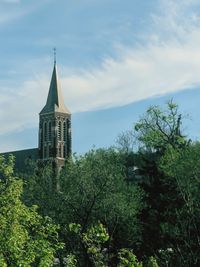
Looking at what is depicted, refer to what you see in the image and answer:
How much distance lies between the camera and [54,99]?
116 m

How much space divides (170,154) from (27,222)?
A: 15677 millimetres

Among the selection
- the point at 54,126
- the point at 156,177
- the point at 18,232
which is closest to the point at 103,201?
the point at 156,177

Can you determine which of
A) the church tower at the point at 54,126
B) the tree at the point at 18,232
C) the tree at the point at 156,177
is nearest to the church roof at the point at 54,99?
the church tower at the point at 54,126

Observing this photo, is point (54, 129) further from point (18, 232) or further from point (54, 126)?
point (18, 232)

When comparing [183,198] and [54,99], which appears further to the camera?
[54,99]

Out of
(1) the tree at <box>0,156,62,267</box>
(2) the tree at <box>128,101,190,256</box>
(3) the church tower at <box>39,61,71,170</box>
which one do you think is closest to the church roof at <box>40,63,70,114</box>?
(3) the church tower at <box>39,61,71,170</box>

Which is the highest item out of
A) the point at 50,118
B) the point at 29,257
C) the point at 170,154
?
the point at 50,118

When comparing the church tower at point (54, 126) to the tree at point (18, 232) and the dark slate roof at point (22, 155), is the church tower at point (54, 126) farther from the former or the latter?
the tree at point (18, 232)

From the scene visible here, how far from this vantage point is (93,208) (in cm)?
4147

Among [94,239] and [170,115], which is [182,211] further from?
[94,239]

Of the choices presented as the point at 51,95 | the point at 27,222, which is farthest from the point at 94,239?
the point at 51,95

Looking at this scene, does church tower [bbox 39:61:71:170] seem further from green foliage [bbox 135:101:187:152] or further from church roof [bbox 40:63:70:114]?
green foliage [bbox 135:101:187:152]

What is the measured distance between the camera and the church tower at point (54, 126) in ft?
376

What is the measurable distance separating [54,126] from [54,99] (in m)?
5.35
